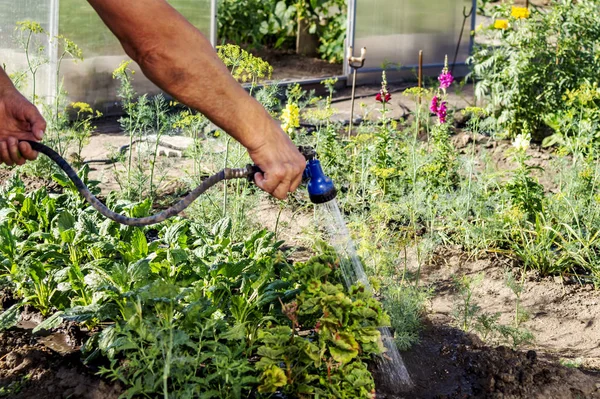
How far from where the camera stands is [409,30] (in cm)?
962

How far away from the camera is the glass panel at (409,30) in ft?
29.8

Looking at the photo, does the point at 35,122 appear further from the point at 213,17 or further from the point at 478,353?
the point at 213,17

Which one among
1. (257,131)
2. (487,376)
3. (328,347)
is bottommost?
(487,376)

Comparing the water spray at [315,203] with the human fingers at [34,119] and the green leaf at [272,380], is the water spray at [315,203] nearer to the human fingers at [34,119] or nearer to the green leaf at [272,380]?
the human fingers at [34,119]

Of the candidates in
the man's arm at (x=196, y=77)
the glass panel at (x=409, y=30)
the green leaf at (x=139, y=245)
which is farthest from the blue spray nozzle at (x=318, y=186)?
the glass panel at (x=409, y=30)

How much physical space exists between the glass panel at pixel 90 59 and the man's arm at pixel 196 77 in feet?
14.9

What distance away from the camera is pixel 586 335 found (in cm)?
366

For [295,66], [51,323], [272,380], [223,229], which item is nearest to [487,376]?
[272,380]

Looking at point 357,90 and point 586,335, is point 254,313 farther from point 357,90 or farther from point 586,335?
point 357,90

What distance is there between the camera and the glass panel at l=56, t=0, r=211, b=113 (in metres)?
6.66

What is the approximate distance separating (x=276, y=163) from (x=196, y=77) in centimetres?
34

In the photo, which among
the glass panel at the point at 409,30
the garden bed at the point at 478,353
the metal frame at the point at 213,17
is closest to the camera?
the garden bed at the point at 478,353

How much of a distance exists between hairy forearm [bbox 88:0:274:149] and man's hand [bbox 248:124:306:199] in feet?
0.10

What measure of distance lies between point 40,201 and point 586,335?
8.35ft
